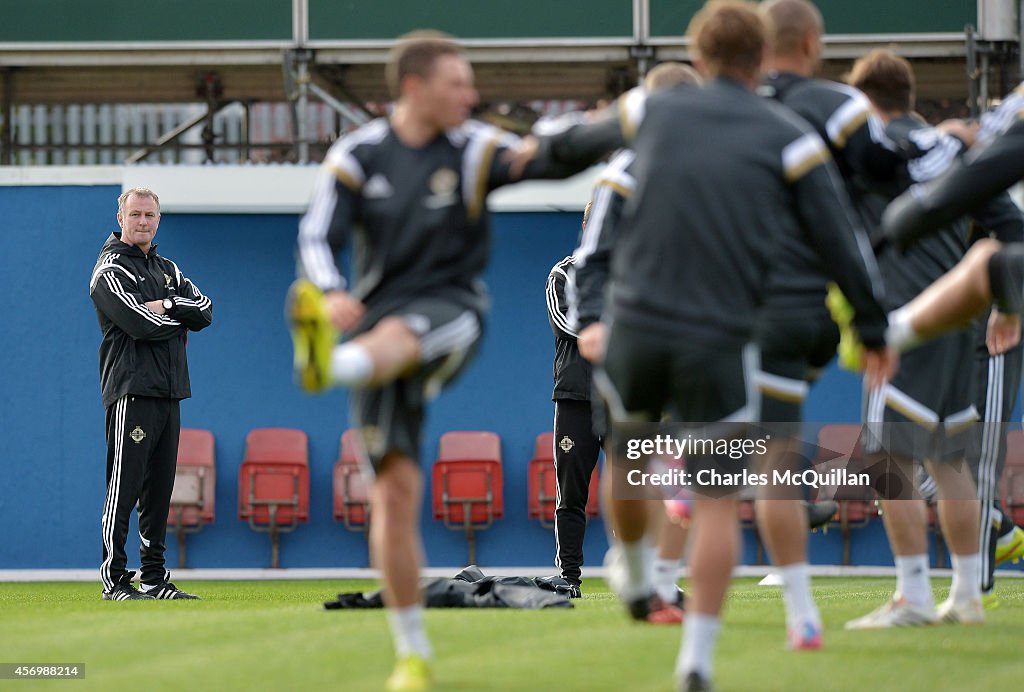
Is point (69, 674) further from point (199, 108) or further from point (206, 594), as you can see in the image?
point (199, 108)

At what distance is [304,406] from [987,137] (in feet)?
30.1

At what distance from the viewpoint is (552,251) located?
12.9 metres

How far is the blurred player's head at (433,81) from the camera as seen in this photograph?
412 centimetres

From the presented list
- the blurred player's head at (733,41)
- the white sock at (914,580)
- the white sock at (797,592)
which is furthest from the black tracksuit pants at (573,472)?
the blurred player's head at (733,41)

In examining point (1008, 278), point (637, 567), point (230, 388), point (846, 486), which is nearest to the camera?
point (1008, 278)

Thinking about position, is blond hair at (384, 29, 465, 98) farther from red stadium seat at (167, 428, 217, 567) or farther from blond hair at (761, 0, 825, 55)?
red stadium seat at (167, 428, 217, 567)

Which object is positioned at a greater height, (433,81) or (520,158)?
(433,81)

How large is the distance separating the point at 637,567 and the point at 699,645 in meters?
1.13

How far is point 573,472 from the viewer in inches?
320

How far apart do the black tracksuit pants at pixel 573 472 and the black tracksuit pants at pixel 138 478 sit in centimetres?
229

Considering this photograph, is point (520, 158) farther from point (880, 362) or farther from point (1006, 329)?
point (1006, 329)

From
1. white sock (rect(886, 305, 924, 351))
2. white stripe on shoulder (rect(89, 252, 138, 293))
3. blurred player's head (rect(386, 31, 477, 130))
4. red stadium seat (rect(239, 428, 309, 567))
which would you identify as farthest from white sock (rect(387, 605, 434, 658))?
red stadium seat (rect(239, 428, 309, 567))

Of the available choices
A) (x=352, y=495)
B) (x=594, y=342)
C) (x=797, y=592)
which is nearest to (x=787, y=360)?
(x=594, y=342)

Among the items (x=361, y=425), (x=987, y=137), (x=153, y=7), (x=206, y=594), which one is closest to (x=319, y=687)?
(x=361, y=425)
